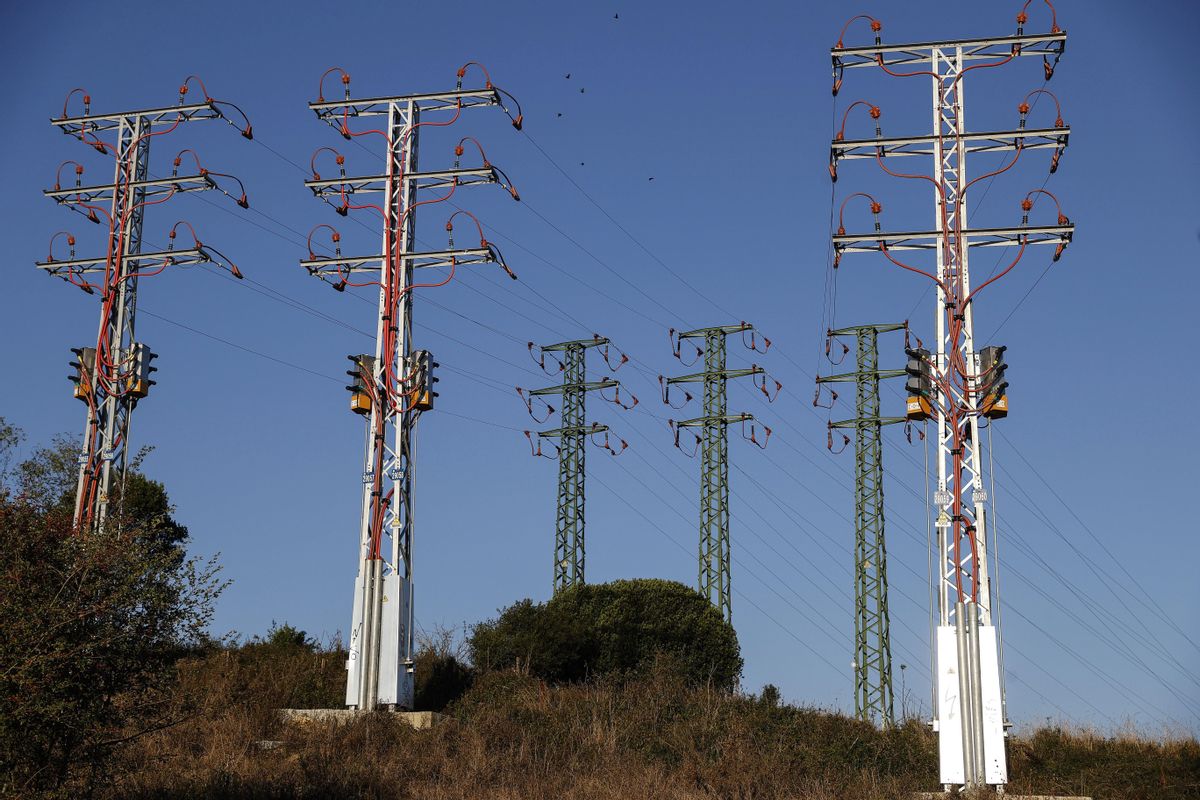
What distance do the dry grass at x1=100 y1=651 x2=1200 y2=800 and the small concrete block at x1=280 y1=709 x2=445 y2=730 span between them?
399mm

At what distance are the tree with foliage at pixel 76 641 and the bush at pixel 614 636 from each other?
50.3 feet

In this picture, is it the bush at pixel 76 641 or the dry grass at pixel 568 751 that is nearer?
the bush at pixel 76 641

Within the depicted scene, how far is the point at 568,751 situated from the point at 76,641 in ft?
38.7

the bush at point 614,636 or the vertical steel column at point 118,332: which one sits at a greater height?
the vertical steel column at point 118,332

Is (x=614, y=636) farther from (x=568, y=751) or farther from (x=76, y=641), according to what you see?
(x=76, y=641)

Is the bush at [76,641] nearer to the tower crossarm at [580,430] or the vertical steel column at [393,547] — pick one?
the vertical steel column at [393,547]

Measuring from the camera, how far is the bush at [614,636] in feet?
119

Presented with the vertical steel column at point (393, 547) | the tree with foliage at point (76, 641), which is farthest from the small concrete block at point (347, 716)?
the tree with foliage at point (76, 641)

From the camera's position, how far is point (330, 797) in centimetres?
2389

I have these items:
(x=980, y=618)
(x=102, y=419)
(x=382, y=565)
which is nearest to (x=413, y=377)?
(x=382, y=565)

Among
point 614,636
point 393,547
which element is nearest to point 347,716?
point 393,547

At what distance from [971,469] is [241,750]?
569 inches

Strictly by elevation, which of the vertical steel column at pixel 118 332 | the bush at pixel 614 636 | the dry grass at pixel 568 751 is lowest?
the dry grass at pixel 568 751

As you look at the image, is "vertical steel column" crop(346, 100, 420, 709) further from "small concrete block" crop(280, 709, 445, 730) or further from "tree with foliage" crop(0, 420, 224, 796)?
"tree with foliage" crop(0, 420, 224, 796)
